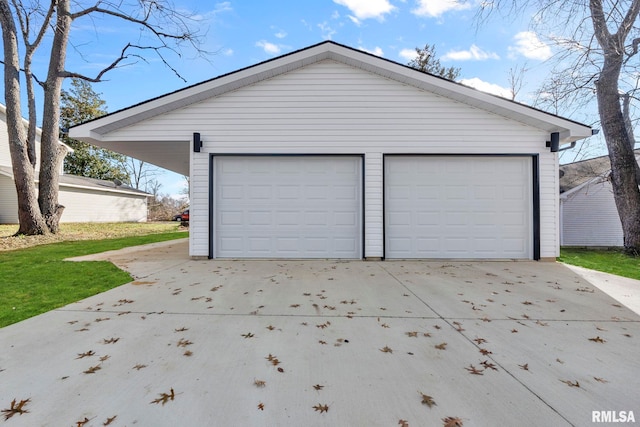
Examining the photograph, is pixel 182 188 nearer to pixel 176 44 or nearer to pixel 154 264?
pixel 176 44

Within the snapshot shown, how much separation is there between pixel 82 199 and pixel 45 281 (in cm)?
1796

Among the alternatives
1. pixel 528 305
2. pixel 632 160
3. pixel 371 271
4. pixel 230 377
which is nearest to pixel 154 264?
pixel 371 271

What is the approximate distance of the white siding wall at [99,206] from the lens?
17.6 metres

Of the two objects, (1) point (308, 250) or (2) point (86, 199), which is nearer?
(1) point (308, 250)

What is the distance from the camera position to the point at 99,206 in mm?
20047

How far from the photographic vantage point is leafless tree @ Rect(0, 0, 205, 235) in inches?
368

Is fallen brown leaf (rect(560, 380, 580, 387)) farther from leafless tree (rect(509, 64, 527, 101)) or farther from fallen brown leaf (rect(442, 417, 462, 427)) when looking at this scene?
leafless tree (rect(509, 64, 527, 101))

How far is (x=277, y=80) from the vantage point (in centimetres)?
647

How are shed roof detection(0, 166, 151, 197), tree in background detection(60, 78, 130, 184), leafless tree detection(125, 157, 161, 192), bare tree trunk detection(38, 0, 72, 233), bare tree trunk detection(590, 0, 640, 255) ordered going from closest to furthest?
1. bare tree trunk detection(590, 0, 640, 255)
2. bare tree trunk detection(38, 0, 72, 233)
3. shed roof detection(0, 166, 151, 197)
4. tree in background detection(60, 78, 130, 184)
5. leafless tree detection(125, 157, 161, 192)

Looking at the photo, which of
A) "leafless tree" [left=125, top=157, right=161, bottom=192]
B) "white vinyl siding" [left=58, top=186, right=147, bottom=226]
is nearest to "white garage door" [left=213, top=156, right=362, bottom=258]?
"white vinyl siding" [left=58, top=186, right=147, bottom=226]

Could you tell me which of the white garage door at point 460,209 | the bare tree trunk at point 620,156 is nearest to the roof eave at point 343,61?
the white garage door at point 460,209

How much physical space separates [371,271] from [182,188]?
1434 inches

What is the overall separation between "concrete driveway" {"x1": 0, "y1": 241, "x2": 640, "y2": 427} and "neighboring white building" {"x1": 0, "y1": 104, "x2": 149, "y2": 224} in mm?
17969

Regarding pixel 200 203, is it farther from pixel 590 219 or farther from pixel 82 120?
pixel 82 120
